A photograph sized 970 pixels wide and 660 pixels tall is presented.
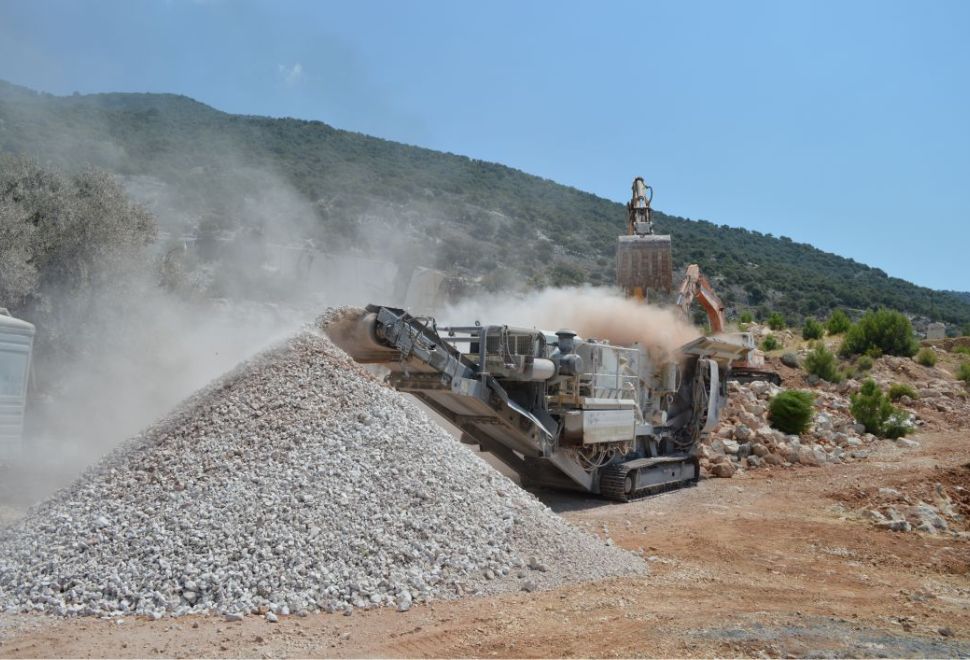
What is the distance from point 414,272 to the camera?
98.3ft

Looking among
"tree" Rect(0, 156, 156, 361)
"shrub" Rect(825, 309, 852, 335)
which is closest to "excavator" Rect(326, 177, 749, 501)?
"tree" Rect(0, 156, 156, 361)

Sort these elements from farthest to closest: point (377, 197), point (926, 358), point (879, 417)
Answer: point (377, 197), point (926, 358), point (879, 417)

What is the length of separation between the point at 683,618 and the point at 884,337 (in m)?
27.6

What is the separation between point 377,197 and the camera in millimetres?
43531

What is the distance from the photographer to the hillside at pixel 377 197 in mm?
34938

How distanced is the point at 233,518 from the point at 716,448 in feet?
40.9

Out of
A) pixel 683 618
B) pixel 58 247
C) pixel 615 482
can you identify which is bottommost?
pixel 615 482

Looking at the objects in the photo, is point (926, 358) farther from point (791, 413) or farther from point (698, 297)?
point (698, 297)

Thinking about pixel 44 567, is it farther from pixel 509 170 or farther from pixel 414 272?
pixel 509 170

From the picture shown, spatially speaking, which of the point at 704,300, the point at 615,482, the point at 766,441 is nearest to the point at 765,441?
the point at 766,441

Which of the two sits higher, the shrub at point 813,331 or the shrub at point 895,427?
the shrub at point 813,331

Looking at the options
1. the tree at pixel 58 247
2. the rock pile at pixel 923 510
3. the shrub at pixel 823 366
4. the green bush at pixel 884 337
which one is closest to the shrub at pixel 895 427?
the shrub at pixel 823 366

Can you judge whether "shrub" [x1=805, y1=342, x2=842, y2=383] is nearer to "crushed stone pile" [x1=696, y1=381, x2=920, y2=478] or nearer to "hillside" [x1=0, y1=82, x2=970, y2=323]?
"crushed stone pile" [x1=696, y1=381, x2=920, y2=478]

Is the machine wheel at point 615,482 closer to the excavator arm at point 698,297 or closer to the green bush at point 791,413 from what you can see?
the excavator arm at point 698,297
